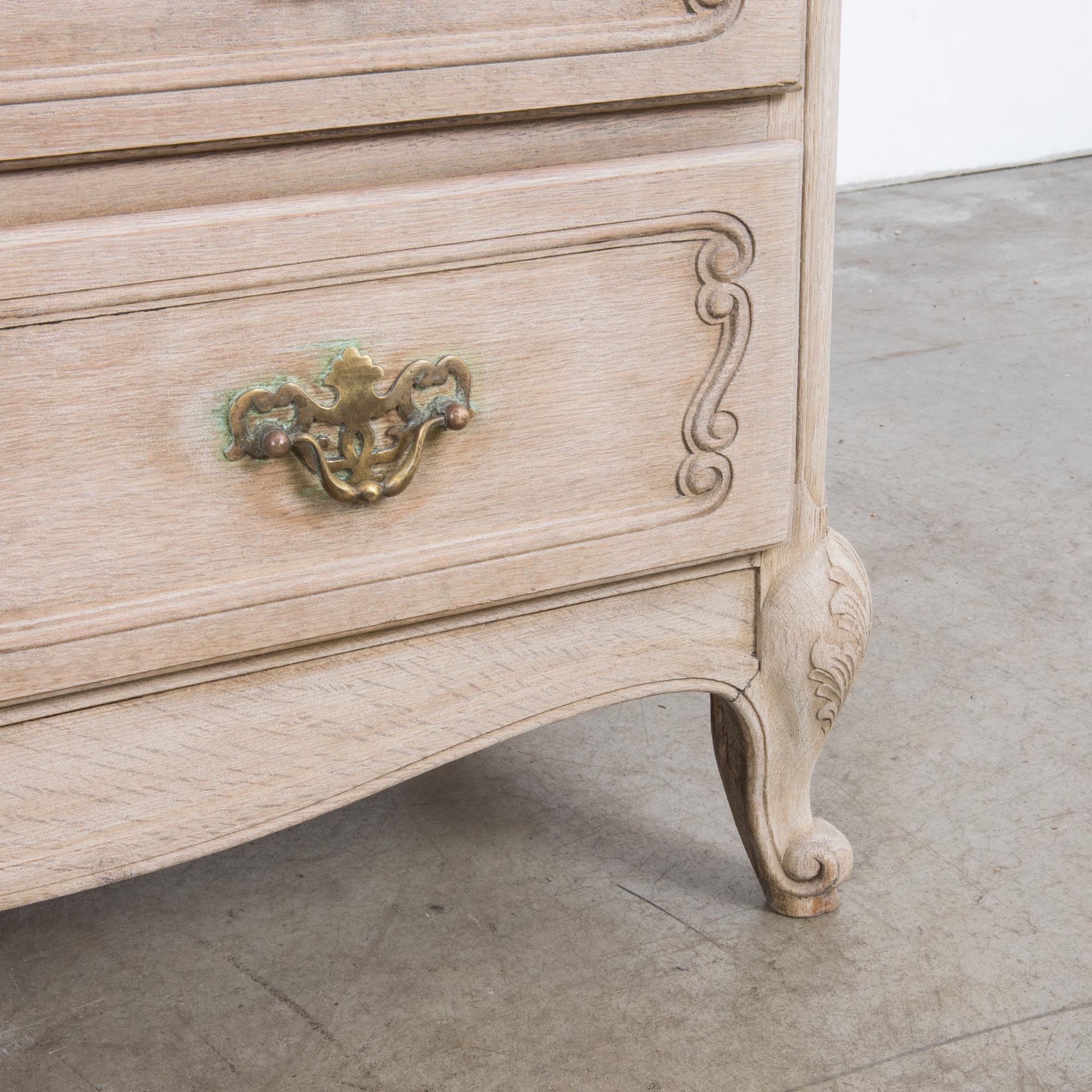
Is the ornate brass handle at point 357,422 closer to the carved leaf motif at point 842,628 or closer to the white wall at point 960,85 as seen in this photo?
the carved leaf motif at point 842,628

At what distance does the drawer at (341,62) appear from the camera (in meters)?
0.59

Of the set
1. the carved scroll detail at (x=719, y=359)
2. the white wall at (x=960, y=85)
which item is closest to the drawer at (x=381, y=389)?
the carved scroll detail at (x=719, y=359)

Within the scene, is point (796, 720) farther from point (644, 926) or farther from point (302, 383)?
point (302, 383)

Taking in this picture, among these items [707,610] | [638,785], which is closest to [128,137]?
[707,610]

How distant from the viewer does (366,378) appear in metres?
0.68

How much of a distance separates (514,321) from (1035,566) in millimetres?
999

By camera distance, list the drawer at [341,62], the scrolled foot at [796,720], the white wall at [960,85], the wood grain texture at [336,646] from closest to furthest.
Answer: the drawer at [341,62] → the wood grain texture at [336,646] → the scrolled foot at [796,720] → the white wall at [960,85]

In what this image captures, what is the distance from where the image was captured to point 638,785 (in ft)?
3.85

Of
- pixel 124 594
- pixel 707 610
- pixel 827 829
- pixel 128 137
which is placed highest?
pixel 128 137

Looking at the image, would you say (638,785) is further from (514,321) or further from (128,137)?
(128,137)

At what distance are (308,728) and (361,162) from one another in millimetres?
308

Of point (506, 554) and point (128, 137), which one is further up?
point (128, 137)

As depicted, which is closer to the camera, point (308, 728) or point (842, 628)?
point (308, 728)

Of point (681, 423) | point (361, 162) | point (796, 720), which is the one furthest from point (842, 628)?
point (361, 162)
